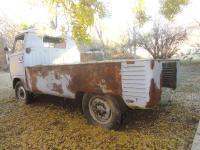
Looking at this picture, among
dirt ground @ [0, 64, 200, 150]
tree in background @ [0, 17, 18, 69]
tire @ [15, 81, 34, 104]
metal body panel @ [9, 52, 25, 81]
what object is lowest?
dirt ground @ [0, 64, 200, 150]

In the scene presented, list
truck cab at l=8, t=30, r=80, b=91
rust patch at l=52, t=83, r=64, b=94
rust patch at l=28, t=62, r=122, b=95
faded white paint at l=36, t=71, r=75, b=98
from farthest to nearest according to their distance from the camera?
truck cab at l=8, t=30, r=80, b=91, rust patch at l=52, t=83, r=64, b=94, faded white paint at l=36, t=71, r=75, b=98, rust patch at l=28, t=62, r=122, b=95

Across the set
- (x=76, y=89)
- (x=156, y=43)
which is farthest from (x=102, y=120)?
(x=156, y=43)

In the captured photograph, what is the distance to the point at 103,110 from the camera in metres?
3.98

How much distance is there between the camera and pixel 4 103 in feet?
21.8

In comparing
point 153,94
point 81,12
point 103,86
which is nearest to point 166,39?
point 81,12

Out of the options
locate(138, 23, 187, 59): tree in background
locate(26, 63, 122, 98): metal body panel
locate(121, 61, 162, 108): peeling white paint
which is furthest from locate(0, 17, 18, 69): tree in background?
locate(121, 61, 162, 108): peeling white paint

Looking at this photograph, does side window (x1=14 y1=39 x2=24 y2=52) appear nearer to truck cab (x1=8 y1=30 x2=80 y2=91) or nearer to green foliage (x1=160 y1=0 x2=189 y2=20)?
truck cab (x1=8 y1=30 x2=80 y2=91)

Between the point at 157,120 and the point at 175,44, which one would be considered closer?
the point at 157,120

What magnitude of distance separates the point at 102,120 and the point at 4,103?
3.98 m

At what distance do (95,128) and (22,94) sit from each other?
3.44 metres

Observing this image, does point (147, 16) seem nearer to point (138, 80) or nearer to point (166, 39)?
point (166, 39)

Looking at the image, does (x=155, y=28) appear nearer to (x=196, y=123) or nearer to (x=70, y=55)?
(x=70, y=55)

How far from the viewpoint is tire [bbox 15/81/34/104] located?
246 inches

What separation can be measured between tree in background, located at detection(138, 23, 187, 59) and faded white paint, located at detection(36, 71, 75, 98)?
8.10 metres
